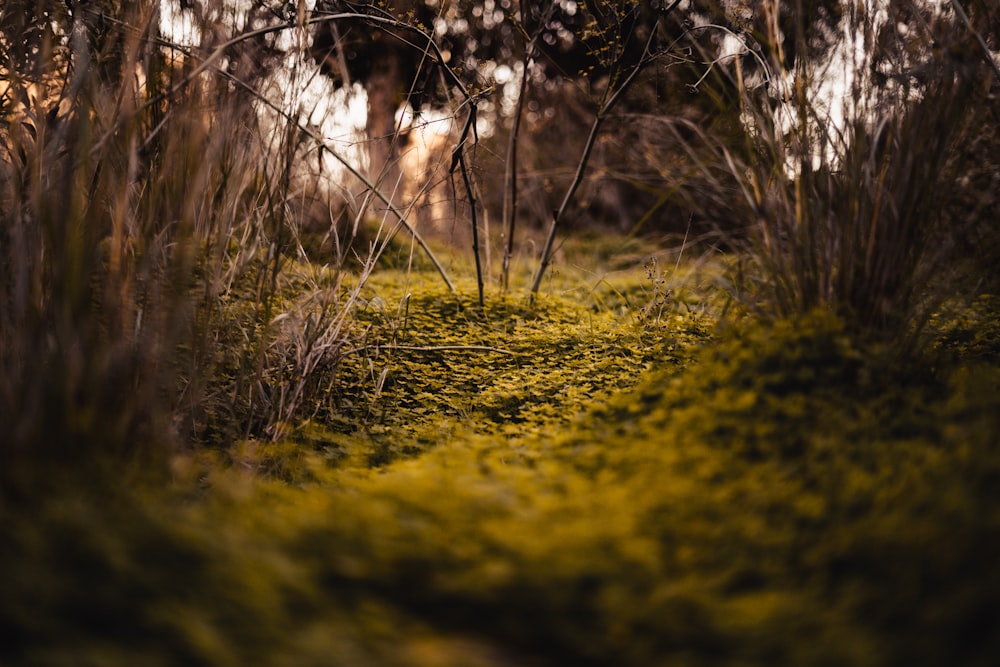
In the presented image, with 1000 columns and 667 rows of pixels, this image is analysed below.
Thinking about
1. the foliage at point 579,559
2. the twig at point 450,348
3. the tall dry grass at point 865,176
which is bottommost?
the foliage at point 579,559

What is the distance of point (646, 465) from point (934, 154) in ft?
5.63

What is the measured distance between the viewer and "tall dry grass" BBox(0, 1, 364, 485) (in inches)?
75.7

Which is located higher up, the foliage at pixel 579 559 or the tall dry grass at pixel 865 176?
the tall dry grass at pixel 865 176

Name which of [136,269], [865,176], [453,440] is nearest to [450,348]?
[453,440]

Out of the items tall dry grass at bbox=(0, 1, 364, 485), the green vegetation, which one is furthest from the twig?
tall dry grass at bbox=(0, 1, 364, 485)

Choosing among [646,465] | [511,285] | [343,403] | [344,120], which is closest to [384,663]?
[646,465]

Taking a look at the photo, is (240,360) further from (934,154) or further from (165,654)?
(934,154)

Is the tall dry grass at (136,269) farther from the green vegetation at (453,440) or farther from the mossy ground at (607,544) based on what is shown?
the mossy ground at (607,544)

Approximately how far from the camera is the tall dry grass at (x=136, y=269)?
1.92m

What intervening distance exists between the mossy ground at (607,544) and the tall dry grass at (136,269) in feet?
0.89

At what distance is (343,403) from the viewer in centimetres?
339

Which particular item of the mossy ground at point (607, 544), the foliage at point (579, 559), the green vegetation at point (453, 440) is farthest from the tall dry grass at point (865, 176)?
the foliage at point (579, 559)

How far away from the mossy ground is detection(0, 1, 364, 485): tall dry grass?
272mm

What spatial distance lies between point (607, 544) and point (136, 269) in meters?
2.05
